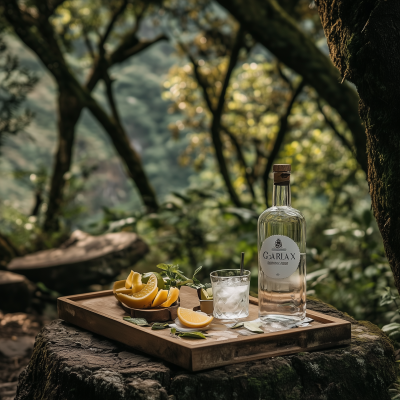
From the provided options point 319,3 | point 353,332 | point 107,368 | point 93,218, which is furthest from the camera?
point 93,218

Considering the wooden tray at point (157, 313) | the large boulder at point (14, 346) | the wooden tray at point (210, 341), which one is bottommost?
the large boulder at point (14, 346)

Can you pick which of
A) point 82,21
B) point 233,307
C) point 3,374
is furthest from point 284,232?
point 82,21

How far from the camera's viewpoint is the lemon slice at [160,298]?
1588 millimetres

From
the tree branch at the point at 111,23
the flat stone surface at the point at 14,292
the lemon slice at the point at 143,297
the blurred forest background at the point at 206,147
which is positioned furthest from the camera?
the tree branch at the point at 111,23

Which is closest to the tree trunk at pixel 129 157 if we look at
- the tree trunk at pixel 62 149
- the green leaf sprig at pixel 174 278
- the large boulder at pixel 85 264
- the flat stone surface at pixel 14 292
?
the tree trunk at pixel 62 149

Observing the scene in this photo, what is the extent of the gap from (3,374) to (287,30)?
292 cm

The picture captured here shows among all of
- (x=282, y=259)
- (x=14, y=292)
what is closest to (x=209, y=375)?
(x=282, y=259)

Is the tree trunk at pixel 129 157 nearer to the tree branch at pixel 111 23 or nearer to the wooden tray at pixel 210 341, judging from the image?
the tree branch at pixel 111 23

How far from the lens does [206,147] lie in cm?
830

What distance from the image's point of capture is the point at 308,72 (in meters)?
3.34

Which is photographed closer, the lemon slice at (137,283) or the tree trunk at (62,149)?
the lemon slice at (137,283)

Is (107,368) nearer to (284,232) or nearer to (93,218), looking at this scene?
(284,232)

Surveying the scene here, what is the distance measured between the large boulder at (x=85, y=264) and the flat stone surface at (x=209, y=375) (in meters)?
2.55

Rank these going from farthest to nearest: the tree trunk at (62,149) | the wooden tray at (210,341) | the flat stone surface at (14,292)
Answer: the tree trunk at (62,149) → the flat stone surface at (14,292) → the wooden tray at (210,341)
